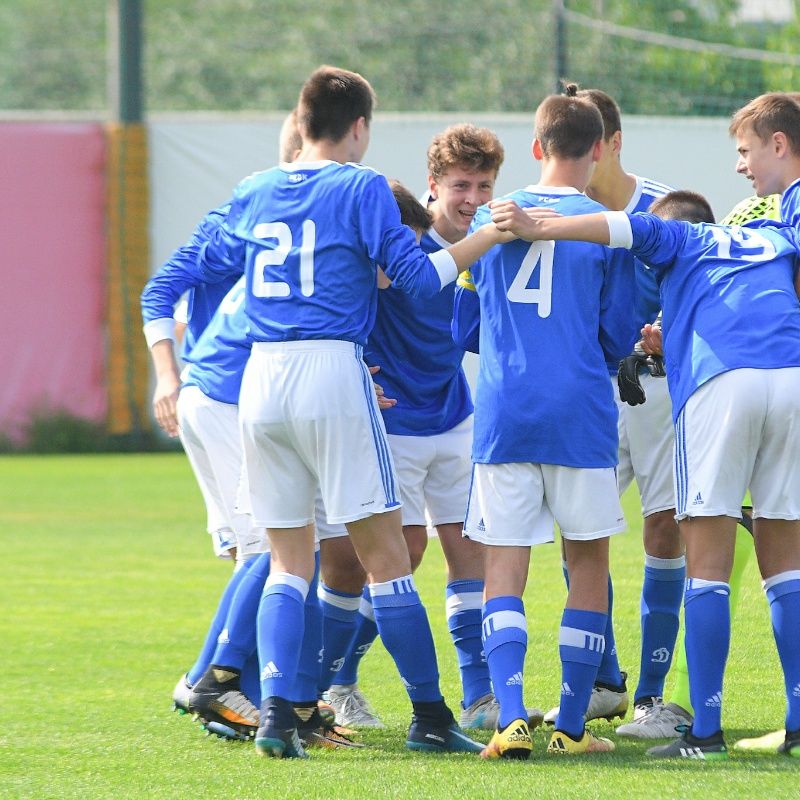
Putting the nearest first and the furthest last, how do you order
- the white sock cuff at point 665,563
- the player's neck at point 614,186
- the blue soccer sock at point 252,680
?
1. the blue soccer sock at point 252,680
2. the white sock cuff at point 665,563
3. the player's neck at point 614,186

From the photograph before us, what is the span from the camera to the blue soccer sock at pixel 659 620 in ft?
17.5

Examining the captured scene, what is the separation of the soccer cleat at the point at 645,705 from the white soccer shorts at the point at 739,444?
977mm

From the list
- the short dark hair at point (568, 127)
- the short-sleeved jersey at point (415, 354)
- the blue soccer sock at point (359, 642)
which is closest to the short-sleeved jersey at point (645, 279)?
the short dark hair at point (568, 127)

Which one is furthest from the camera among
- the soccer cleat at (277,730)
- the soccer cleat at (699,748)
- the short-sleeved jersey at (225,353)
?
the short-sleeved jersey at (225,353)

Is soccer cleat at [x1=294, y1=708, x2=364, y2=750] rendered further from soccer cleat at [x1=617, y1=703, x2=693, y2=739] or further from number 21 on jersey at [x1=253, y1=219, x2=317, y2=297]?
number 21 on jersey at [x1=253, y1=219, x2=317, y2=297]

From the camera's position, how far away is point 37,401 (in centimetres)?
1723

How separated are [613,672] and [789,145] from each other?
75.3 inches

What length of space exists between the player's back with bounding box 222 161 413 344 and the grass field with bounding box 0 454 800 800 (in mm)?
1327

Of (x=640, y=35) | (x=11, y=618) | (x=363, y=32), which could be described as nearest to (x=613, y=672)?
(x=11, y=618)

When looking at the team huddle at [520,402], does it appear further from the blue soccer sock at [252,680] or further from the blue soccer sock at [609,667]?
the blue soccer sock at [609,667]

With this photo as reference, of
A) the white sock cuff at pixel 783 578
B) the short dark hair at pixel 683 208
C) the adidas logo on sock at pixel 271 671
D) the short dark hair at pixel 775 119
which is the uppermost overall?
the short dark hair at pixel 775 119

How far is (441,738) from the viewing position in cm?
475

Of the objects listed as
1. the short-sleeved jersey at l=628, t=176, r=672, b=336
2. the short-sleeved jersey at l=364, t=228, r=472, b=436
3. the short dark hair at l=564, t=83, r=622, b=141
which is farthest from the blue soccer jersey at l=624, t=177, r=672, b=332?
the short-sleeved jersey at l=364, t=228, r=472, b=436

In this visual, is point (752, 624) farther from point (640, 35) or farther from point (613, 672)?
point (640, 35)
